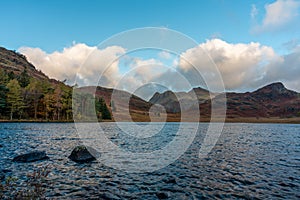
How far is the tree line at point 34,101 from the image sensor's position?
103750 millimetres

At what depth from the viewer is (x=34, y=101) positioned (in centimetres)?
11231

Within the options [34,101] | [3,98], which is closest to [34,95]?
[34,101]

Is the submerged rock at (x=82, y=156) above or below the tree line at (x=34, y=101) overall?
below

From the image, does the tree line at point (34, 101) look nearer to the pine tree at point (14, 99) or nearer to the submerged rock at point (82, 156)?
the pine tree at point (14, 99)

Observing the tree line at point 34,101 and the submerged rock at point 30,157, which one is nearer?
the submerged rock at point 30,157

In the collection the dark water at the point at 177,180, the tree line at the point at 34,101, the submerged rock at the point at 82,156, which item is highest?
the tree line at the point at 34,101

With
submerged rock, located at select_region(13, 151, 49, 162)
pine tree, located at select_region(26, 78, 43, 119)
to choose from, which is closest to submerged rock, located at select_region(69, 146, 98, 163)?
submerged rock, located at select_region(13, 151, 49, 162)

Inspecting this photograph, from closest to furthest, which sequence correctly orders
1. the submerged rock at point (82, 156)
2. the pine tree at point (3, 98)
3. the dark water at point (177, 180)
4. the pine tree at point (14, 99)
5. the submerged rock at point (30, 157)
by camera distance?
1. the dark water at point (177, 180)
2. the submerged rock at point (30, 157)
3. the submerged rock at point (82, 156)
4. the pine tree at point (3, 98)
5. the pine tree at point (14, 99)

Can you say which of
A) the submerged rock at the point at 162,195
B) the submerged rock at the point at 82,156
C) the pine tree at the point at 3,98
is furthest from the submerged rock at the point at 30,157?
the pine tree at the point at 3,98

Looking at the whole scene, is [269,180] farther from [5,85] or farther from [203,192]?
[5,85]

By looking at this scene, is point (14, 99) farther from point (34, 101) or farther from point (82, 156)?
point (82, 156)

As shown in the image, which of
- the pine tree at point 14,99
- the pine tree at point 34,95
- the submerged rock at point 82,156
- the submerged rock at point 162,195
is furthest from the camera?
the pine tree at point 34,95

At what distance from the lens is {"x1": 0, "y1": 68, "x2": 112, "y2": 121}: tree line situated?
4085 inches

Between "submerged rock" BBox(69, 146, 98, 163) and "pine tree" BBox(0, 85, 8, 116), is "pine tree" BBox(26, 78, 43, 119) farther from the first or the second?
"submerged rock" BBox(69, 146, 98, 163)
